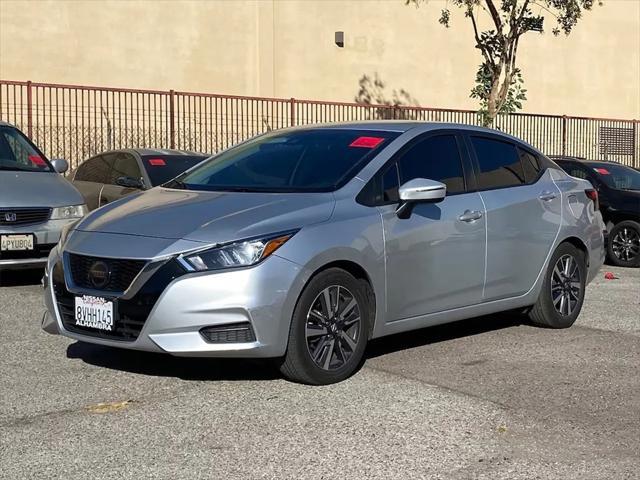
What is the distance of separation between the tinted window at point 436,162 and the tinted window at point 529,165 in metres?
0.87

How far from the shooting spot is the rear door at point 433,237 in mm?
6664

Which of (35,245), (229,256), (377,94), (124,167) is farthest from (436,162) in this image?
(377,94)

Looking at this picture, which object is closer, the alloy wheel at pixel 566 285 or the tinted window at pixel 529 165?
the tinted window at pixel 529 165

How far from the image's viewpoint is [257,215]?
6082 millimetres

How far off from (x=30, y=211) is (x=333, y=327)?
513cm

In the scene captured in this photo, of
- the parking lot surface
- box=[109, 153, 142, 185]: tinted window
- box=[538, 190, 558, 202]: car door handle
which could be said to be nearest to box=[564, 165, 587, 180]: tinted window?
box=[109, 153, 142, 185]: tinted window

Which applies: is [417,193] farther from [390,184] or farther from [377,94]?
[377,94]

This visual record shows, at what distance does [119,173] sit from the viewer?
13.5 m

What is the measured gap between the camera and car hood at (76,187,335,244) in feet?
19.5

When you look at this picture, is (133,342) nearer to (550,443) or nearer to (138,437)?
(138,437)

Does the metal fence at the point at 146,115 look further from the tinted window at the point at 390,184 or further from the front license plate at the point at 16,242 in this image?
the tinted window at the point at 390,184

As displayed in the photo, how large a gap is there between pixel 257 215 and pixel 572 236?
316cm

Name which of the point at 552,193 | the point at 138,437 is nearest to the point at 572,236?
the point at 552,193

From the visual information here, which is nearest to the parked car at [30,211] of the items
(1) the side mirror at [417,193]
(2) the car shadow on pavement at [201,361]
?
(2) the car shadow on pavement at [201,361]
